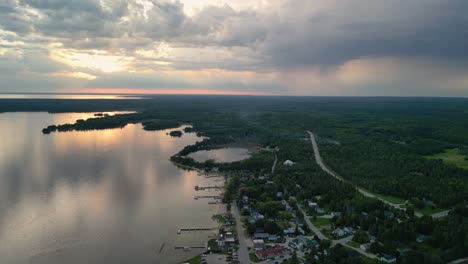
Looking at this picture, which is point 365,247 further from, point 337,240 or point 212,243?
point 212,243

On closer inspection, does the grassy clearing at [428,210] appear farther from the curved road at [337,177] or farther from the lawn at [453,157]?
the lawn at [453,157]

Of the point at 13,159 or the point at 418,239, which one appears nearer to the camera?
the point at 418,239

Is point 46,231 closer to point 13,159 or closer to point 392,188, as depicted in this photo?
point 13,159

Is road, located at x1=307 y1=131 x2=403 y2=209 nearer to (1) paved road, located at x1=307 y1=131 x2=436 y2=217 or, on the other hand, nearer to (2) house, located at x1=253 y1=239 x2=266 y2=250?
(1) paved road, located at x1=307 y1=131 x2=436 y2=217

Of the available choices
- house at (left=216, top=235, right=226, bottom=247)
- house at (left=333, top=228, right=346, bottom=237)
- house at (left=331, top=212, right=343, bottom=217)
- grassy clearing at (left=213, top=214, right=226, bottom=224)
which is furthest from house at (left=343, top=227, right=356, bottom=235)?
grassy clearing at (left=213, top=214, right=226, bottom=224)

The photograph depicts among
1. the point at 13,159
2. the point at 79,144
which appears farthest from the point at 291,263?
the point at 79,144

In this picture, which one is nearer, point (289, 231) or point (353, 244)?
point (353, 244)

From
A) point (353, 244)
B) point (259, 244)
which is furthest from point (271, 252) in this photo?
point (353, 244)
